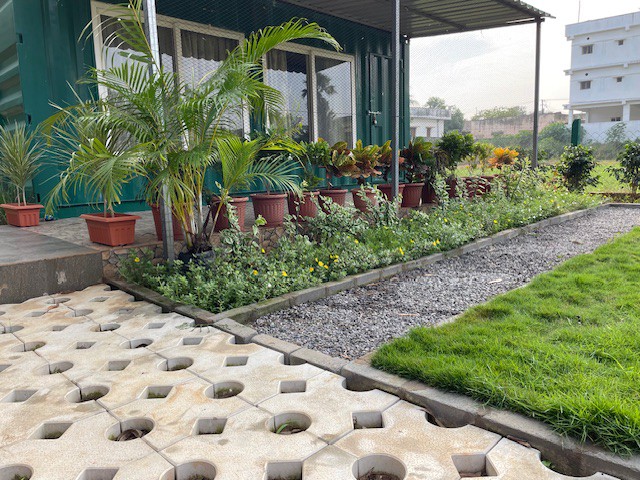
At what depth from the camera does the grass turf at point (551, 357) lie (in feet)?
5.23

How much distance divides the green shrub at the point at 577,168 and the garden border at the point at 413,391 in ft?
22.0

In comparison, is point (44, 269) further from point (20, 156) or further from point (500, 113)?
point (500, 113)

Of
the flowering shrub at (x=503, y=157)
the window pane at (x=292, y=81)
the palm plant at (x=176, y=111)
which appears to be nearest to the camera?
the palm plant at (x=176, y=111)

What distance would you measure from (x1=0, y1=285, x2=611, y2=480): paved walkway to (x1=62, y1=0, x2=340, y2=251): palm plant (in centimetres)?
112

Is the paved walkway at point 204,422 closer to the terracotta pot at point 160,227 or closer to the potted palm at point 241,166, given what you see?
the potted palm at point 241,166

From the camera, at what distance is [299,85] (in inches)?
290

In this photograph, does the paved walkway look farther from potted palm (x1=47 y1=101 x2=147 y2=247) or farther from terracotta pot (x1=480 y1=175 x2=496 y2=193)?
terracotta pot (x1=480 y1=175 x2=496 y2=193)

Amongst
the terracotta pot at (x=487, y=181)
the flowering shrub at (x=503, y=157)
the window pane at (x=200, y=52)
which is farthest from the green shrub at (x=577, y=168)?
the window pane at (x=200, y=52)

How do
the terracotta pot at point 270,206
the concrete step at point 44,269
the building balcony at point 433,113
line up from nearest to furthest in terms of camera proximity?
the concrete step at point 44,269
the terracotta pot at point 270,206
the building balcony at point 433,113

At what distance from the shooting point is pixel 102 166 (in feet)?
8.96

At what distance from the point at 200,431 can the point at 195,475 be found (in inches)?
10.0

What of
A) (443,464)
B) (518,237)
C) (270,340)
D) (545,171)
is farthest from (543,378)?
(545,171)

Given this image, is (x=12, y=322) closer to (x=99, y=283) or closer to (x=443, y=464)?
(x=99, y=283)

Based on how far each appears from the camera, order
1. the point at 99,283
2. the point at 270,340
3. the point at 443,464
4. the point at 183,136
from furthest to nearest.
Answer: the point at 99,283
the point at 183,136
the point at 270,340
the point at 443,464
